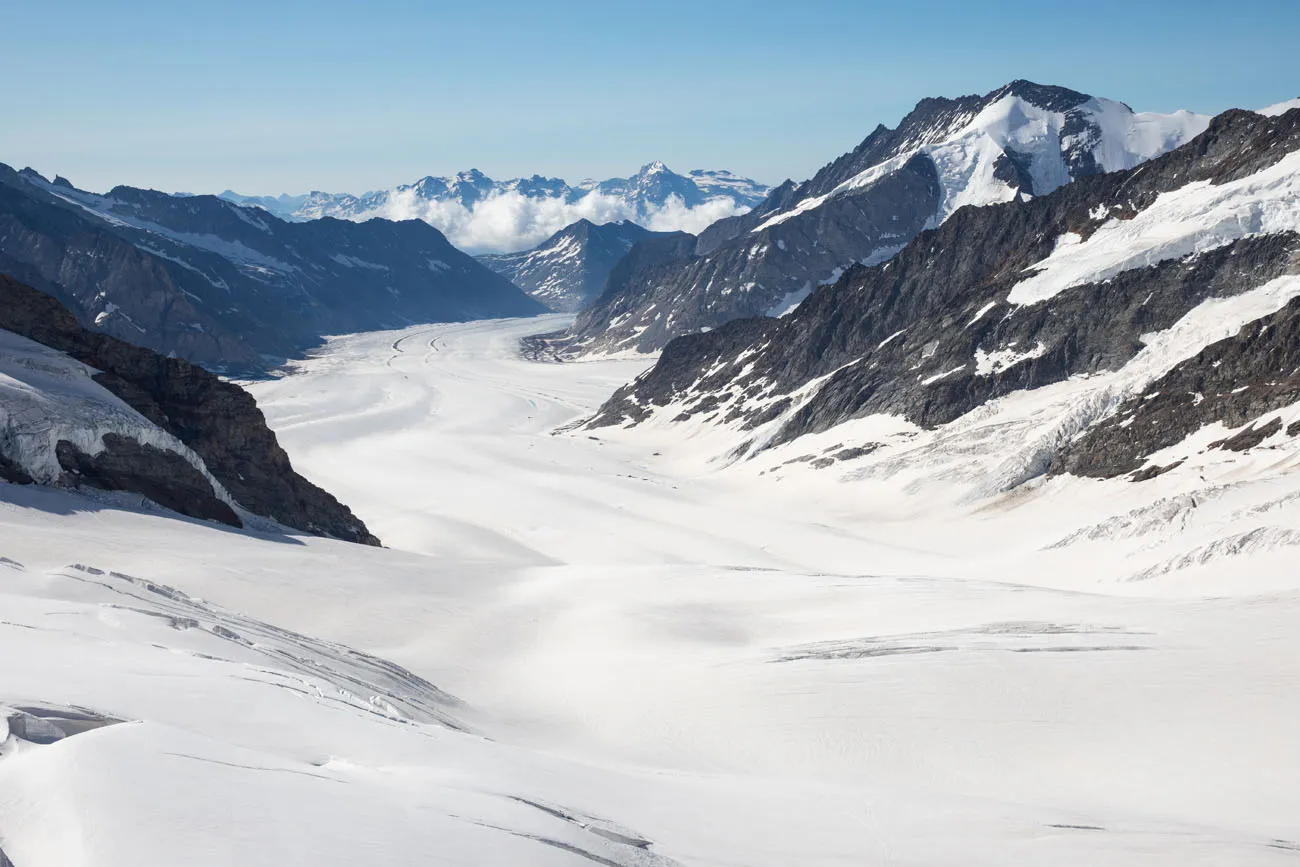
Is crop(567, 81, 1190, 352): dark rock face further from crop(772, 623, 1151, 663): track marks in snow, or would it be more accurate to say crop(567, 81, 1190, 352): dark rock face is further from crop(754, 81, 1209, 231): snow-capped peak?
crop(772, 623, 1151, 663): track marks in snow

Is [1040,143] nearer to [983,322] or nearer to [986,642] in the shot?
[983,322]

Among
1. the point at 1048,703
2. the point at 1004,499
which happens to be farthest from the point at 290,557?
the point at 1004,499

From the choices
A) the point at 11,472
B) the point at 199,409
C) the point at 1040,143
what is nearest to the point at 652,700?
the point at 11,472

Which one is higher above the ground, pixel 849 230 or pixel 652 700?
pixel 849 230

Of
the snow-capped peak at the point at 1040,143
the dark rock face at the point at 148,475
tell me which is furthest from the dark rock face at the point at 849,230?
the dark rock face at the point at 148,475

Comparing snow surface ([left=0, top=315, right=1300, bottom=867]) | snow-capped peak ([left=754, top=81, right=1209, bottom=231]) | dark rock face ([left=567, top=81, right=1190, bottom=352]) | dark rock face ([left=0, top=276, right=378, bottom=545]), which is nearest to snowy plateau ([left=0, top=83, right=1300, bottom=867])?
snow surface ([left=0, top=315, right=1300, bottom=867])

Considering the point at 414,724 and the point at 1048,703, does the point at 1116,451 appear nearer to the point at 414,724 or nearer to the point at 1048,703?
the point at 1048,703
